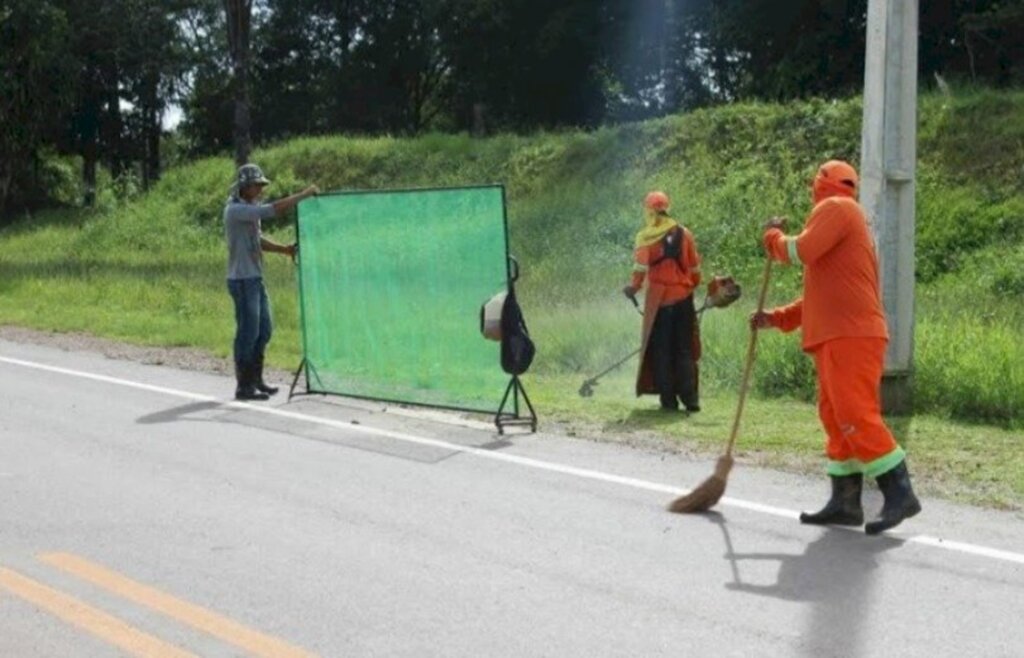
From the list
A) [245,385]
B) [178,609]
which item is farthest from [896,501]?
[245,385]

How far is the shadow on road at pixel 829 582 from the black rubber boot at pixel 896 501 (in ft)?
0.27

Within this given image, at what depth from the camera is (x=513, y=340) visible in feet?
36.3

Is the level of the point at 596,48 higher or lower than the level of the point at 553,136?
higher

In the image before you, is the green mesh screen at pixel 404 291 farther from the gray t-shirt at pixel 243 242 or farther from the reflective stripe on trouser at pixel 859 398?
the reflective stripe on trouser at pixel 859 398

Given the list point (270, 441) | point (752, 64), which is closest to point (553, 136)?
point (752, 64)

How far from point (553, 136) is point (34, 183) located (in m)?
26.8

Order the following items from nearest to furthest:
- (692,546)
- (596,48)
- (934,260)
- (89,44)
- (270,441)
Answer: (692,546)
(270,441)
(934,260)
(596,48)
(89,44)

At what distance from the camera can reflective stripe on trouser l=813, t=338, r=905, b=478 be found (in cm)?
758

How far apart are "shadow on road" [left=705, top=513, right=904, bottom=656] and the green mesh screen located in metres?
3.92

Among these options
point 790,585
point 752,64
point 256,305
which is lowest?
point 790,585

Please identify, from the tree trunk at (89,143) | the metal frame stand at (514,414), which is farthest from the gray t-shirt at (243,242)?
the tree trunk at (89,143)

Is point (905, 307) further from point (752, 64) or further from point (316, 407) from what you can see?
point (752, 64)

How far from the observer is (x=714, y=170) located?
1132 inches

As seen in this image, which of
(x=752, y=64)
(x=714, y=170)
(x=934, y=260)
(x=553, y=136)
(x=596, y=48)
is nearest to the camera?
(x=934, y=260)
